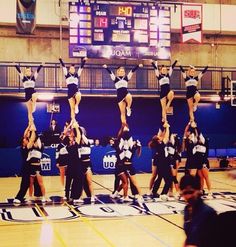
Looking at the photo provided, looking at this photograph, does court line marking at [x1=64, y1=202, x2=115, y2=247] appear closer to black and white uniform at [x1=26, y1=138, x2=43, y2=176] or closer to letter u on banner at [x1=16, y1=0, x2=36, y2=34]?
black and white uniform at [x1=26, y1=138, x2=43, y2=176]

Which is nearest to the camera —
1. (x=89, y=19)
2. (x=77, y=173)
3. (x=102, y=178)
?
(x=77, y=173)

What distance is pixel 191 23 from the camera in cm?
1888

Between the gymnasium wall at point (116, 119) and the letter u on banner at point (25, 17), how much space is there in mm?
4409

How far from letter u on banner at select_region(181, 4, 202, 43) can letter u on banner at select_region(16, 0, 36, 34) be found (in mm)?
5563

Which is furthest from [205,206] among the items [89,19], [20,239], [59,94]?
[59,94]

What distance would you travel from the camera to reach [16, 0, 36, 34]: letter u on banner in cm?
1811

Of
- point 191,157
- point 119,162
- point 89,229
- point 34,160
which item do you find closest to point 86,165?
point 119,162

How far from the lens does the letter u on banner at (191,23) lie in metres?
18.7

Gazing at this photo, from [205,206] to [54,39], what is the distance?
20348mm

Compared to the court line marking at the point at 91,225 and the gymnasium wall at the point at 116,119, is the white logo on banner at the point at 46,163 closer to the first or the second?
the gymnasium wall at the point at 116,119

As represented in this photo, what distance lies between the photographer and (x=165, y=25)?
19266 mm

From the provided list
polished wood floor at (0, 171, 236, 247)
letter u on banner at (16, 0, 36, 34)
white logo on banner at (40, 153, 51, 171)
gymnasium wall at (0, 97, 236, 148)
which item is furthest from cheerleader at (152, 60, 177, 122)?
white logo on banner at (40, 153, 51, 171)

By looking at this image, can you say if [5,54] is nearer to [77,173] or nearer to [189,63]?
[189,63]

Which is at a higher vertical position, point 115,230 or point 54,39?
point 54,39
